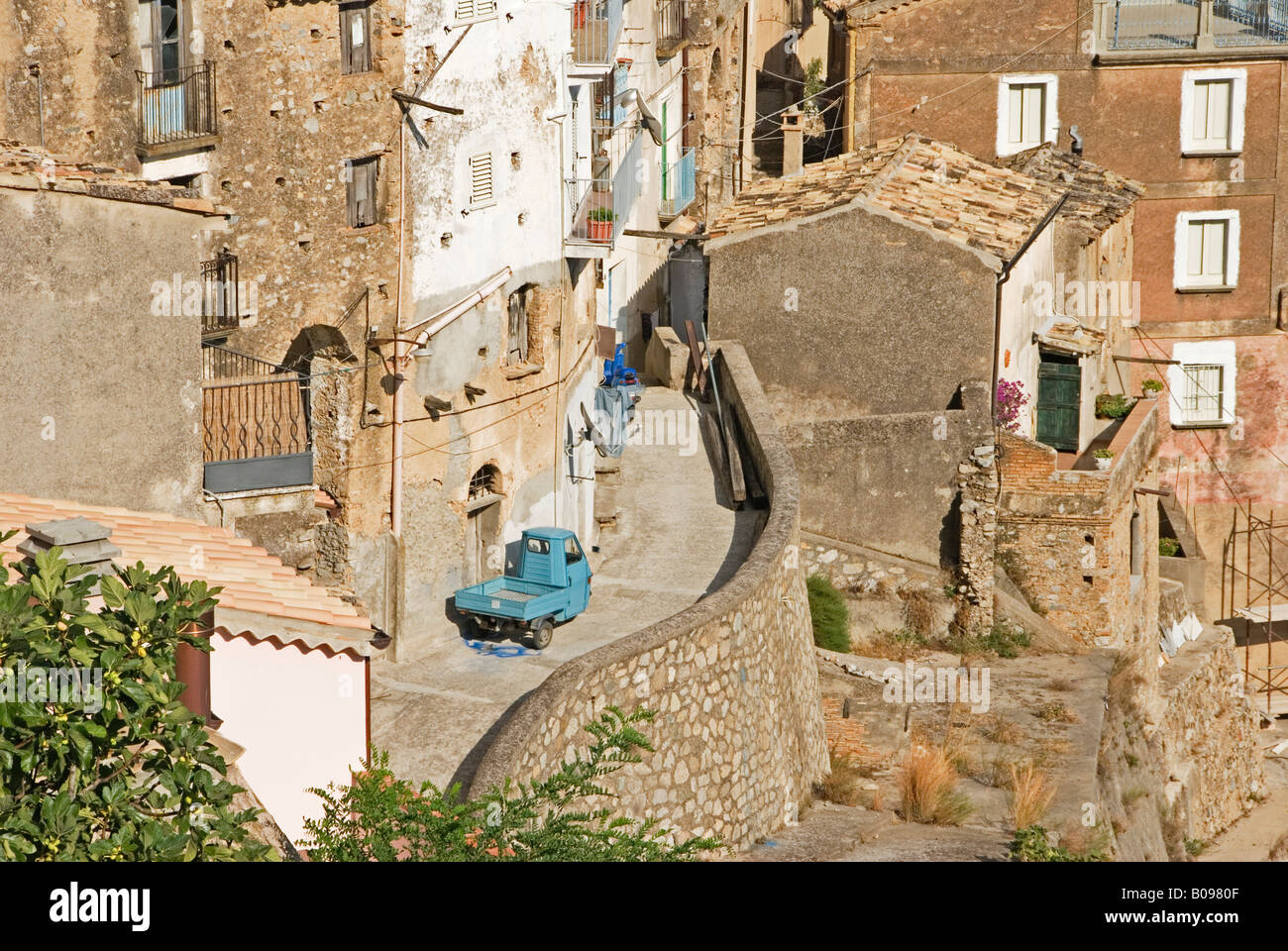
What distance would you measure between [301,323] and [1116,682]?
Result: 1205 centimetres

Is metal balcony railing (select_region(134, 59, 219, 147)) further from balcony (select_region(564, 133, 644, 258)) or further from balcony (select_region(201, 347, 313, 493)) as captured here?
balcony (select_region(564, 133, 644, 258))

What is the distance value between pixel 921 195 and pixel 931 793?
11.1m

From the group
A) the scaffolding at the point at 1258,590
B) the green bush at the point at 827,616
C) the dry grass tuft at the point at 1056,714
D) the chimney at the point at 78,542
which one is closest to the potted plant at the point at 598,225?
the green bush at the point at 827,616

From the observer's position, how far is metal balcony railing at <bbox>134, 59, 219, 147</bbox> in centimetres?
2049

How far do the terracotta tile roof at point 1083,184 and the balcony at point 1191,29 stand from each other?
109 inches

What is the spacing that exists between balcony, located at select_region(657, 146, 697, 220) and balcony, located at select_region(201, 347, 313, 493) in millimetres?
15747

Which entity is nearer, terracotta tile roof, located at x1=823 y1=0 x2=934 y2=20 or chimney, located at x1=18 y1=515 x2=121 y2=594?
chimney, located at x1=18 y1=515 x2=121 y2=594

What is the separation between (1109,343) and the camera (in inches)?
1266

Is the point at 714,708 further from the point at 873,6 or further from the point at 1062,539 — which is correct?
the point at 873,6

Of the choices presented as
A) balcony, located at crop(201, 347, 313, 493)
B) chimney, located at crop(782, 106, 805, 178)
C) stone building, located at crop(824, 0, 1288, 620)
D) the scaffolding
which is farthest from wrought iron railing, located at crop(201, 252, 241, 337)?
the scaffolding

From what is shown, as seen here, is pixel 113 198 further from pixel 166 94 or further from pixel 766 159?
pixel 766 159

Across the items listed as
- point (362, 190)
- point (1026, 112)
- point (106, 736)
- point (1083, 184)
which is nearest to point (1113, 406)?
point (1083, 184)

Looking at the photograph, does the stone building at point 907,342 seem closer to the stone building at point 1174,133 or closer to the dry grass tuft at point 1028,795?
the dry grass tuft at point 1028,795

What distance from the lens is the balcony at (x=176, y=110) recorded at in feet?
67.3
